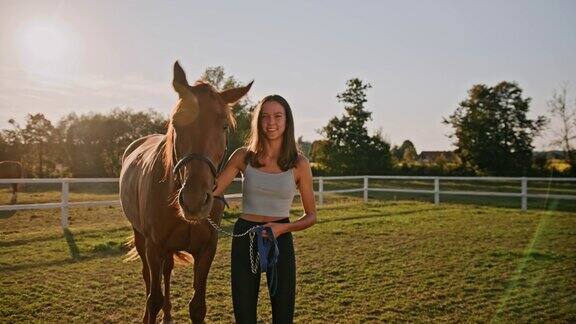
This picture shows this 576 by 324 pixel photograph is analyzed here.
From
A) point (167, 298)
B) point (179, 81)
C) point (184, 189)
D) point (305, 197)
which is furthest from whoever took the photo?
point (167, 298)

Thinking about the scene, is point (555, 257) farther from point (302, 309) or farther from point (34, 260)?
point (34, 260)

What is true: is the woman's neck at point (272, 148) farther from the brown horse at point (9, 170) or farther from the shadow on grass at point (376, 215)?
the brown horse at point (9, 170)

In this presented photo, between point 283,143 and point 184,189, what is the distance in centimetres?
64

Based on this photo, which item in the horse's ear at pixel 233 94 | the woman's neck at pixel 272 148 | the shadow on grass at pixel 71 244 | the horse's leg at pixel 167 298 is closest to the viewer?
the woman's neck at pixel 272 148

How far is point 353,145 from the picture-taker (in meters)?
36.8

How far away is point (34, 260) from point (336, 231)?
585cm

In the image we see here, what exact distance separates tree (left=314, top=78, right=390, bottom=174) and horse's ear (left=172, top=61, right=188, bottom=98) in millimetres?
33131

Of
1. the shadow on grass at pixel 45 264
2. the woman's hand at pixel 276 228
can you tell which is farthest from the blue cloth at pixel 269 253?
the shadow on grass at pixel 45 264

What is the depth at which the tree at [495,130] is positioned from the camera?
34.2 metres

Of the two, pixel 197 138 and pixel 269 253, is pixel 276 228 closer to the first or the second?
pixel 269 253

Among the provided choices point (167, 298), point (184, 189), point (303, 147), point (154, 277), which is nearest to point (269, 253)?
point (184, 189)

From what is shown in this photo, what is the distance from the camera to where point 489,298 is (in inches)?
183

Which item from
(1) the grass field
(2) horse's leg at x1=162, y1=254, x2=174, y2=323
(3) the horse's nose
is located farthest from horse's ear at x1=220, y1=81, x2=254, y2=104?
(1) the grass field

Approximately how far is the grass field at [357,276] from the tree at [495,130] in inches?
1040
